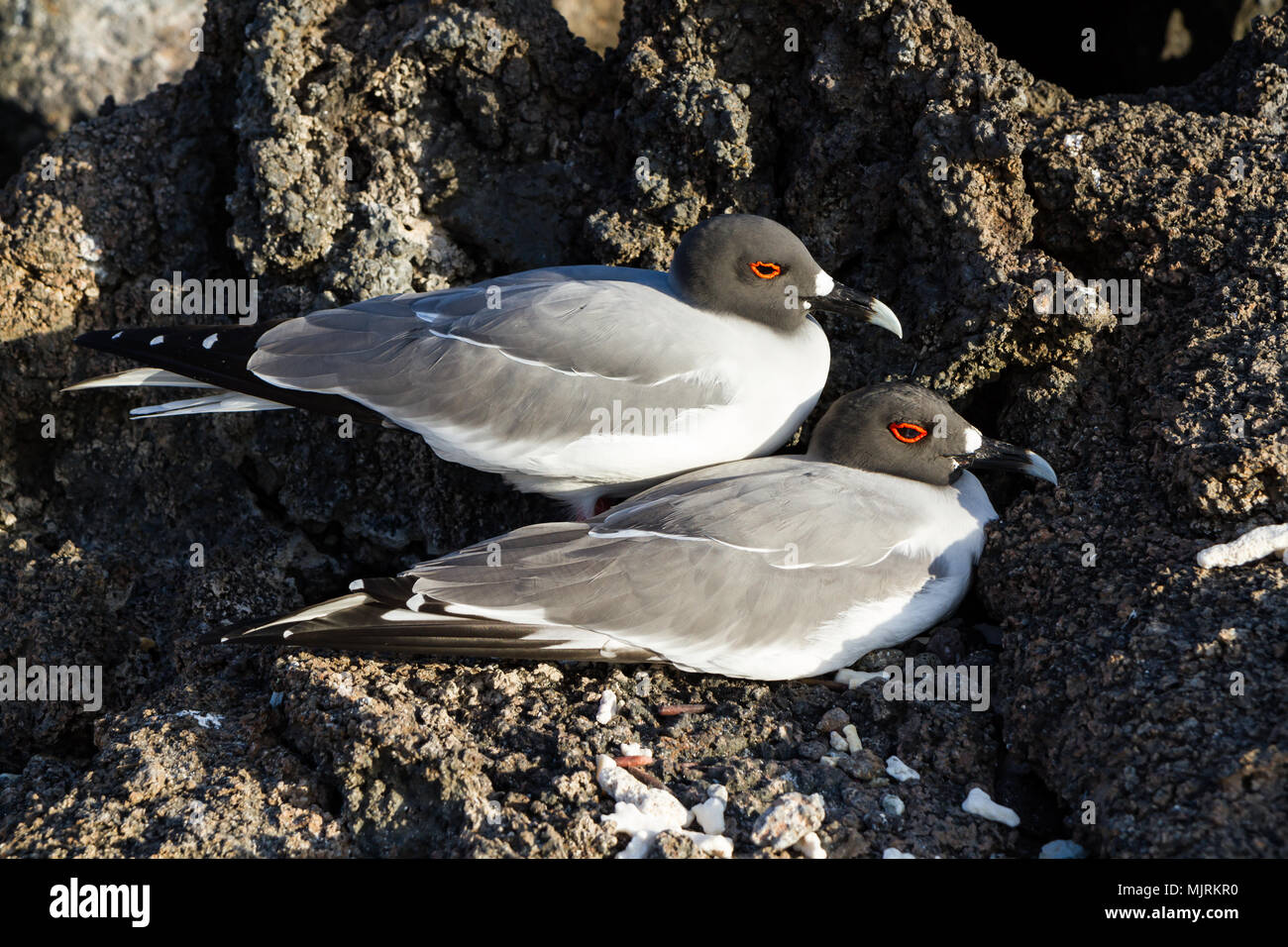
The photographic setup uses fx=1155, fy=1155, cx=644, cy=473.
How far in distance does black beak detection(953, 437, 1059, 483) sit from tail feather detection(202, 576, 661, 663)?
6.28ft

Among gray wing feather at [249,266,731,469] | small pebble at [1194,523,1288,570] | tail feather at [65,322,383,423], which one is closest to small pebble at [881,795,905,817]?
small pebble at [1194,523,1288,570]

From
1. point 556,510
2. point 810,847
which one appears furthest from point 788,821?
point 556,510

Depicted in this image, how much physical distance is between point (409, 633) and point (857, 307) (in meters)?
2.50

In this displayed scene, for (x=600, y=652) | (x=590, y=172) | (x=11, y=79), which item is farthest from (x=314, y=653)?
(x=11, y=79)

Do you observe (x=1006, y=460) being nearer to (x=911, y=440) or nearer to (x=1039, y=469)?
(x=1039, y=469)

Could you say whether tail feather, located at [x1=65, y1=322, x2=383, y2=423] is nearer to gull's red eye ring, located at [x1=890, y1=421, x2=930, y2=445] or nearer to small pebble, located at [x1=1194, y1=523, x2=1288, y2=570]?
gull's red eye ring, located at [x1=890, y1=421, x2=930, y2=445]

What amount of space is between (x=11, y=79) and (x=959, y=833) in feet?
29.0

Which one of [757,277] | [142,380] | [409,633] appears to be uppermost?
[757,277]

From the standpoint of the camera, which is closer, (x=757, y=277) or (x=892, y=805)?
(x=892, y=805)

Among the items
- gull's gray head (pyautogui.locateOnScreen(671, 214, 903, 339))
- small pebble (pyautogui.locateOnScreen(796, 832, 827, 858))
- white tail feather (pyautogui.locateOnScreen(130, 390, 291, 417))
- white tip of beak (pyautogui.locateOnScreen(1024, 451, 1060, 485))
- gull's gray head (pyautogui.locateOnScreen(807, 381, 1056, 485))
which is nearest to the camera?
small pebble (pyautogui.locateOnScreen(796, 832, 827, 858))

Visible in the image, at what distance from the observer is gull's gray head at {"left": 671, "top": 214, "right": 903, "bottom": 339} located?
5289 millimetres

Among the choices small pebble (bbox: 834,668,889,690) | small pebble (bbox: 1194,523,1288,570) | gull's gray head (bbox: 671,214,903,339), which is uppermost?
gull's gray head (bbox: 671,214,903,339)

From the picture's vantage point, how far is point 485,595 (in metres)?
4.57

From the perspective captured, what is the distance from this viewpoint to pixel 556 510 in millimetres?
5617
